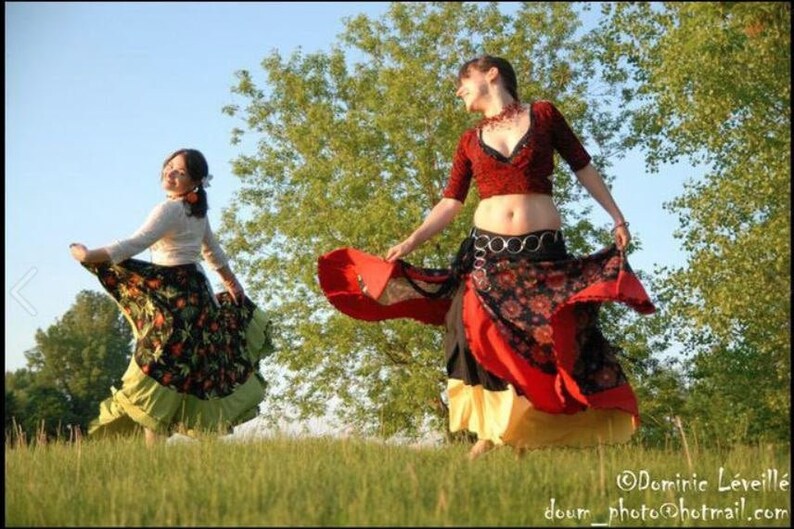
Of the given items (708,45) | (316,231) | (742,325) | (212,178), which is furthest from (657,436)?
(212,178)

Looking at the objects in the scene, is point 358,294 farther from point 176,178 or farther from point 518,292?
point 176,178

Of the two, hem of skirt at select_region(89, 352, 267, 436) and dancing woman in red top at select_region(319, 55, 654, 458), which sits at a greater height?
dancing woman in red top at select_region(319, 55, 654, 458)

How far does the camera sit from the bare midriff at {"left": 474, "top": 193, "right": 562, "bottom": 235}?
5883 millimetres

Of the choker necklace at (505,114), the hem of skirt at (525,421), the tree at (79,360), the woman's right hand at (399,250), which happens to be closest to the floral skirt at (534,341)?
the hem of skirt at (525,421)

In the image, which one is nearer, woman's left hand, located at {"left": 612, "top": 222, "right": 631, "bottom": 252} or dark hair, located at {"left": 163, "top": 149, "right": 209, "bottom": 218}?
woman's left hand, located at {"left": 612, "top": 222, "right": 631, "bottom": 252}

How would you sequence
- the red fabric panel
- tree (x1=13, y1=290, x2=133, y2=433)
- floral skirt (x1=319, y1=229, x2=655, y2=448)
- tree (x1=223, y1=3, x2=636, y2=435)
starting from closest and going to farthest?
floral skirt (x1=319, y1=229, x2=655, y2=448), the red fabric panel, tree (x1=223, y1=3, x2=636, y2=435), tree (x1=13, y1=290, x2=133, y2=433)

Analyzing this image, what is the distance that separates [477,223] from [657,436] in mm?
7271

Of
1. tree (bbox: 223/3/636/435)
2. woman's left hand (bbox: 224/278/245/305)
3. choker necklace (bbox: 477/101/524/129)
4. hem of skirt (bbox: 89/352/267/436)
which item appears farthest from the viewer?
tree (bbox: 223/3/636/435)

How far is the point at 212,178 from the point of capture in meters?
7.39

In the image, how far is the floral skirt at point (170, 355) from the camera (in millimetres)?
7062

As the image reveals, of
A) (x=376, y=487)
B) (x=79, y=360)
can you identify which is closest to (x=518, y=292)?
(x=376, y=487)

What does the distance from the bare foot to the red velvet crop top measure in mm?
1559

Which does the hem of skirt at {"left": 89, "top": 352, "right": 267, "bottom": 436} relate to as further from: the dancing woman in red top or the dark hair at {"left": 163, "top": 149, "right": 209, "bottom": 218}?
the dancing woman in red top

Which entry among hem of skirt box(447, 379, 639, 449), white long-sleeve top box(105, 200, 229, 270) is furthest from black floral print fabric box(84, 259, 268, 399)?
hem of skirt box(447, 379, 639, 449)
